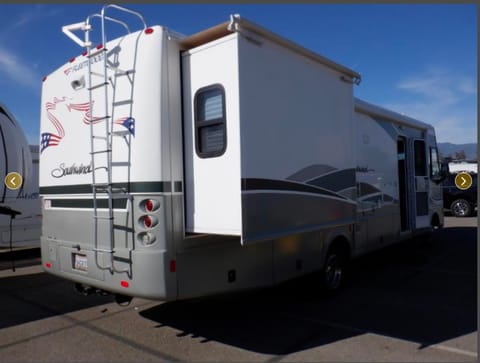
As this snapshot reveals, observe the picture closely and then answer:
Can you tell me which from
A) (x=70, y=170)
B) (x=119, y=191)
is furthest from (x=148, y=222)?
(x=70, y=170)

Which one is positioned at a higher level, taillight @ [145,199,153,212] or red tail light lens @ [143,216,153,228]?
taillight @ [145,199,153,212]

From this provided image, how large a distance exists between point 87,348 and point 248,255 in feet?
6.00

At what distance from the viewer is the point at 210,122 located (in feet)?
13.2

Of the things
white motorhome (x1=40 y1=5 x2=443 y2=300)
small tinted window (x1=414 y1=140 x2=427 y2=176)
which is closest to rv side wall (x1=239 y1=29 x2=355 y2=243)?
white motorhome (x1=40 y1=5 x2=443 y2=300)

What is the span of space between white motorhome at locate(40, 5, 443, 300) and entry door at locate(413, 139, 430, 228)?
415 centimetres

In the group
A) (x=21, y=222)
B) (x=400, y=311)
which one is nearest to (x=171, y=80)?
(x=400, y=311)

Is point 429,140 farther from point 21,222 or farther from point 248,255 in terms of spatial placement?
point 21,222

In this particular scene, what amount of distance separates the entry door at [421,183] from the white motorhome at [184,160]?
415 centimetres

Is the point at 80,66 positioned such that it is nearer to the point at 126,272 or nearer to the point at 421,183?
the point at 126,272

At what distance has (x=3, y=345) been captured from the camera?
4352mm

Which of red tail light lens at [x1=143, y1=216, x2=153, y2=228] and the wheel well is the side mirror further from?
red tail light lens at [x1=143, y1=216, x2=153, y2=228]

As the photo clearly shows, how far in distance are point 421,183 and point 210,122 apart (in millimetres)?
6198

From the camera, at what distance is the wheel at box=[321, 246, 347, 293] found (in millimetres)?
5694

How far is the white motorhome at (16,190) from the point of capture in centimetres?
710
